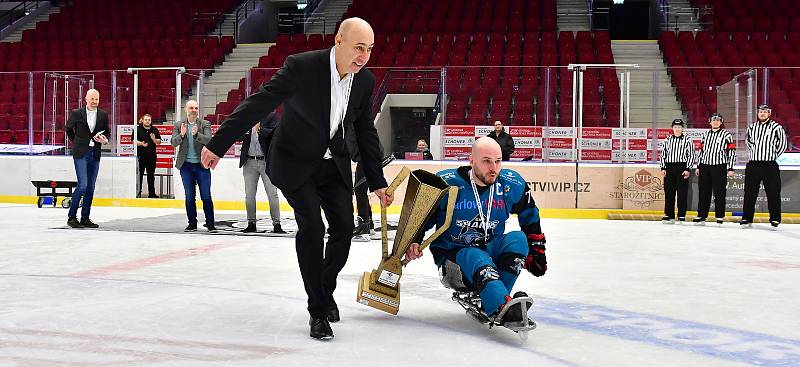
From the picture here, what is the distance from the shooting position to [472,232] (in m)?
3.63

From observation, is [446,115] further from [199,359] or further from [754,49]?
[199,359]

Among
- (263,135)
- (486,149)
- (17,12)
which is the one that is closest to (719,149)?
(263,135)

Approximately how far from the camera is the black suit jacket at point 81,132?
834cm

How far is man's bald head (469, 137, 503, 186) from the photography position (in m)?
3.50

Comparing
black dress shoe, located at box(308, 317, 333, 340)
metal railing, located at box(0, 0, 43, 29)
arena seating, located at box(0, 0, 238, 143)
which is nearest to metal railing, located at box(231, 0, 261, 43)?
arena seating, located at box(0, 0, 238, 143)

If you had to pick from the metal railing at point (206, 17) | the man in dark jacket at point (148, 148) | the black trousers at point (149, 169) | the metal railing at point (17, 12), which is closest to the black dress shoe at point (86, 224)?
the man in dark jacket at point (148, 148)

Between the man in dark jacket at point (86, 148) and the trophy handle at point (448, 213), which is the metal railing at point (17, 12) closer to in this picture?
the man in dark jacket at point (86, 148)

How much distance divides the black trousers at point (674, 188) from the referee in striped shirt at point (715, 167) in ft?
0.74

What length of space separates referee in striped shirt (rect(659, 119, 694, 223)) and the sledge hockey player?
7.73 meters

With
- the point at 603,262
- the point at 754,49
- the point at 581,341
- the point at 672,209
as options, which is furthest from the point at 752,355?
the point at 754,49

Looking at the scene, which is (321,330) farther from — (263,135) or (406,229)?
(263,135)

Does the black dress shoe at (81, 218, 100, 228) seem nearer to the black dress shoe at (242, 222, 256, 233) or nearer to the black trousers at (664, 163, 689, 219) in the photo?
the black dress shoe at (242, 222, 256, 233)

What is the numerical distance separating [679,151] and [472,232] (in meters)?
7.95

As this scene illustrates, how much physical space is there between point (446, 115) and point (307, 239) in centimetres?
898
